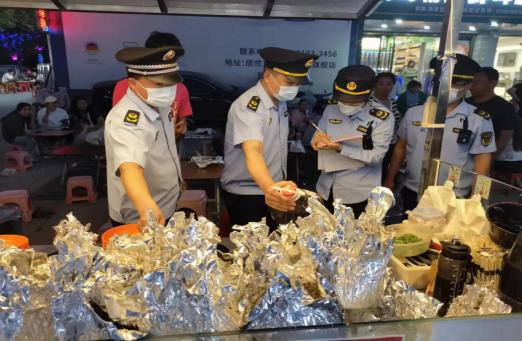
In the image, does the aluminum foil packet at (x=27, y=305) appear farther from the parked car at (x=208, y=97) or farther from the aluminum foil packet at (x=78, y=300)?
the parked car at (x=208, y=97)

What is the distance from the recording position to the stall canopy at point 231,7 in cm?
387

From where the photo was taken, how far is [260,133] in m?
1.75

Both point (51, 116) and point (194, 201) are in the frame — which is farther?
point (51, 116)

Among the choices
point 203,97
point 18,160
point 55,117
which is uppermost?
point 203,97

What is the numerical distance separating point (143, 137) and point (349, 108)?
1.05 m

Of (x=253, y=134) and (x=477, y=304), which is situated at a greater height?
(x=253, y=134)

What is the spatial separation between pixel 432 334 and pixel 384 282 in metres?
0.13

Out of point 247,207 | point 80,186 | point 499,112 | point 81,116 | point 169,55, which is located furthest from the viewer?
point 81,116

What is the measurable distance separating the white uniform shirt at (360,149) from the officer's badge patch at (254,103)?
509 millimetres

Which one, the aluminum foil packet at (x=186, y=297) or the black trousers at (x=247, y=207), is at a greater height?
the aluminum foil packet at (x=186, y=297)

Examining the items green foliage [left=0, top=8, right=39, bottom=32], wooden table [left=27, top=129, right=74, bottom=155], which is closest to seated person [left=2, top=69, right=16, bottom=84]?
green foliage [left=0, top=8, right=39, bottom=32]

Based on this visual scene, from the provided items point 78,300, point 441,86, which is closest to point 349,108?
point 441,86

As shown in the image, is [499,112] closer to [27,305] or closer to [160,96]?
[160,96]

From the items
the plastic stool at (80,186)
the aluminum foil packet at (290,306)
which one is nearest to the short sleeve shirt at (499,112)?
the aluminum foil packet at (290,306)
